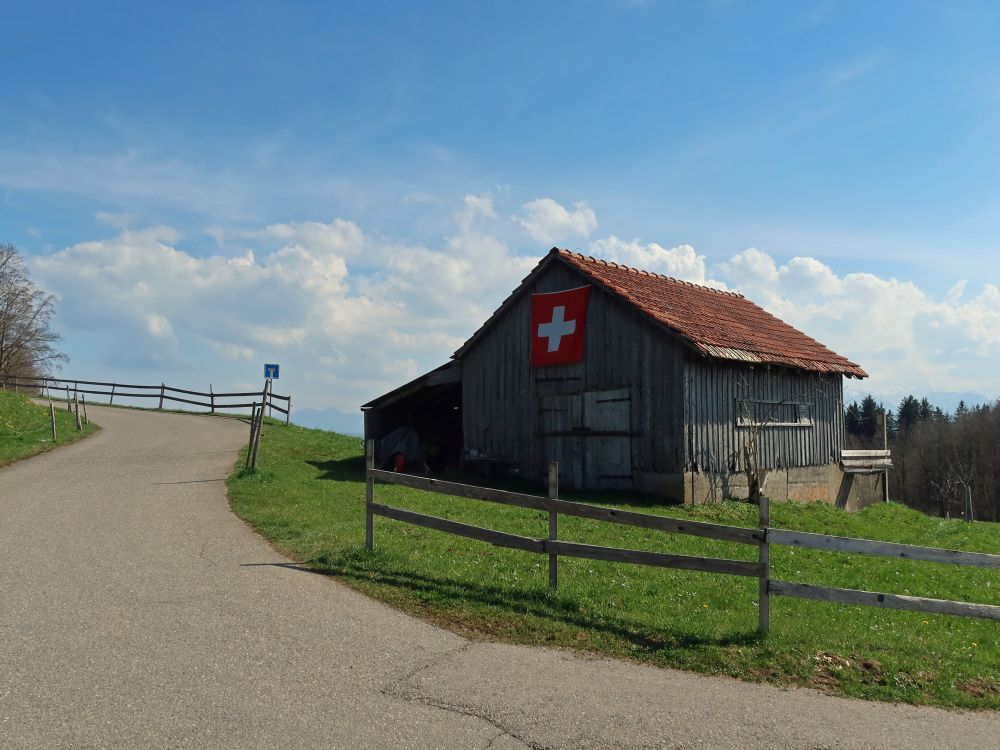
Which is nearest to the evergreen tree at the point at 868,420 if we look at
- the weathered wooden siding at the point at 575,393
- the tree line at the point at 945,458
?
the tree line at the point at 945,458

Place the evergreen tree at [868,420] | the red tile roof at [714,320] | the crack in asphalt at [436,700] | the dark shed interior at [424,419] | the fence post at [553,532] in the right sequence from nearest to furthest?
the crack in asphalt at [436,700] → the fence post at [553,532] → the red tile roof at [714,320] → the dark shed interior at [424,419] → the evergreen tree at [868,420]

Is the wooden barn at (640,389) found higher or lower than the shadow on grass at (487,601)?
higher

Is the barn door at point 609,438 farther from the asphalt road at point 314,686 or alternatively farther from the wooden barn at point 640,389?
the asphalt road at point 314,686

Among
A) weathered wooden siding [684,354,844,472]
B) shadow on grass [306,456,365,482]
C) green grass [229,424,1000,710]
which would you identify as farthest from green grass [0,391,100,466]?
weathered wooden siding [684,354,844,472]

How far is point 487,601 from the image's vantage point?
27.8 ft

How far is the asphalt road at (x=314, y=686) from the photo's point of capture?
16.7 ft

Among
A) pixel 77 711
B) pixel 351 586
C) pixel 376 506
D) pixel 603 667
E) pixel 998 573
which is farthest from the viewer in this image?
pixel 998 573

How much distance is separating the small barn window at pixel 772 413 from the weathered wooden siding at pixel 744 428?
131 millimetres

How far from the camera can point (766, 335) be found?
76.4ft

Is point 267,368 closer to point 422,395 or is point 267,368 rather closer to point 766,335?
point 422,395

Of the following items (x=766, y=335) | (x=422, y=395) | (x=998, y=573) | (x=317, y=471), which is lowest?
(x=998, y=573)

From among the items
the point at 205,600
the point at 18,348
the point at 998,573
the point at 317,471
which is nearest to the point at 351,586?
the point at 205,600

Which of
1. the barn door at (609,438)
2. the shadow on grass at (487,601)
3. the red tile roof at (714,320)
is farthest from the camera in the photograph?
the barn door at (609,438)

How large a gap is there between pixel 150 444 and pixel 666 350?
17766 millimetres
